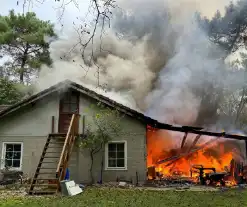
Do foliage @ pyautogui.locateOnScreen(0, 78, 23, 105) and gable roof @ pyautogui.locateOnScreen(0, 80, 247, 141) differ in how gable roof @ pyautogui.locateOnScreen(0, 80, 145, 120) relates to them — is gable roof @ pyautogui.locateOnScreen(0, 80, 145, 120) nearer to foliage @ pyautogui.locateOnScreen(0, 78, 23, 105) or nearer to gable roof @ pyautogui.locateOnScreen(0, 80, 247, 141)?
gable roof @ pyautogui.locateOnScreen(0, 80, 247, 141)

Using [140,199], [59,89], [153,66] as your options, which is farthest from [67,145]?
[153,66]

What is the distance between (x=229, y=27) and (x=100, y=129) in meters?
21.8

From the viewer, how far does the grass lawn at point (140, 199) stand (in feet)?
32.1

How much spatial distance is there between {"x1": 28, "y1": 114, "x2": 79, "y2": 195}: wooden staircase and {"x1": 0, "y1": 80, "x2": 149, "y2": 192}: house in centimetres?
56

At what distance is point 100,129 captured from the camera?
15188 millimetres

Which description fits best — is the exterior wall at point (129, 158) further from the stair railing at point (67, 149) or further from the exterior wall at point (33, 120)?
the exterior wall at point (33, 120)

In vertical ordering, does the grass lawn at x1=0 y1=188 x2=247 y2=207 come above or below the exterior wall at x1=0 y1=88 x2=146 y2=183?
below

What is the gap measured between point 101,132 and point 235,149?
922 cm

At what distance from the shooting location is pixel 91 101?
16.8m

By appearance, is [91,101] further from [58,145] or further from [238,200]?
[238,200]

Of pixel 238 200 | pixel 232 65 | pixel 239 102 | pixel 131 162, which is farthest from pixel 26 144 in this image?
pixel 239 102

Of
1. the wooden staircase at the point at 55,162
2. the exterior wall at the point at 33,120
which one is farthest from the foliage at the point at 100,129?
the exterior wall at the point at 33,120

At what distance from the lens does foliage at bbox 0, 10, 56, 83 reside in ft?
105

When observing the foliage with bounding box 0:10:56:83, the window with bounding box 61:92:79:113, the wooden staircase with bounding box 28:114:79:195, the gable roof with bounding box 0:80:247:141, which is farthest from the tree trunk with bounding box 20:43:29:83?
the wooden staircase with bounding box 28:114:79:195
